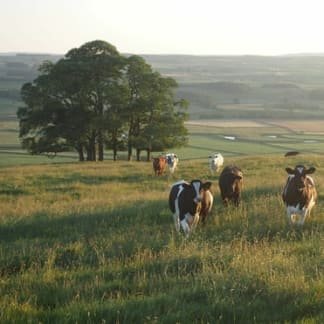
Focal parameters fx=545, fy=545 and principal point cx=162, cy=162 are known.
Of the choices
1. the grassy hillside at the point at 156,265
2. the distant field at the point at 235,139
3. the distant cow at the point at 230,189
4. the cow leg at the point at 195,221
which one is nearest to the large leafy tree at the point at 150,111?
the distant field at the point at 235,139

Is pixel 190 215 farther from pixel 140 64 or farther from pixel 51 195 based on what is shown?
pixel 140 64

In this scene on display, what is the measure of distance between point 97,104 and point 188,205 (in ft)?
98.5

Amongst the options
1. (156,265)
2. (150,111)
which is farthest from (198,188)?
(150,111)

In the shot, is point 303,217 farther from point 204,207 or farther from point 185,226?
point 185,226

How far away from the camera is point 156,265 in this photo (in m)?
8.62

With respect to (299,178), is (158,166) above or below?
below

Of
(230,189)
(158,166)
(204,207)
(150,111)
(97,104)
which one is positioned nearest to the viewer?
(204,207)

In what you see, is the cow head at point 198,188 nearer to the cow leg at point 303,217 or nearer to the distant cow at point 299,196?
the distant cow at point 299,196

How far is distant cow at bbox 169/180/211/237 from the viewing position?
1271 centimetres

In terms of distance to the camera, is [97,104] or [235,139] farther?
[235,139]

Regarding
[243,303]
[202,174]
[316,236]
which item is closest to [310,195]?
[316,236]

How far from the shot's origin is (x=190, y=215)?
42.2 ft

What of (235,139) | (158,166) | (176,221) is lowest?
(235,139)

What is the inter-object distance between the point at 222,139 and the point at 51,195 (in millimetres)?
48826
